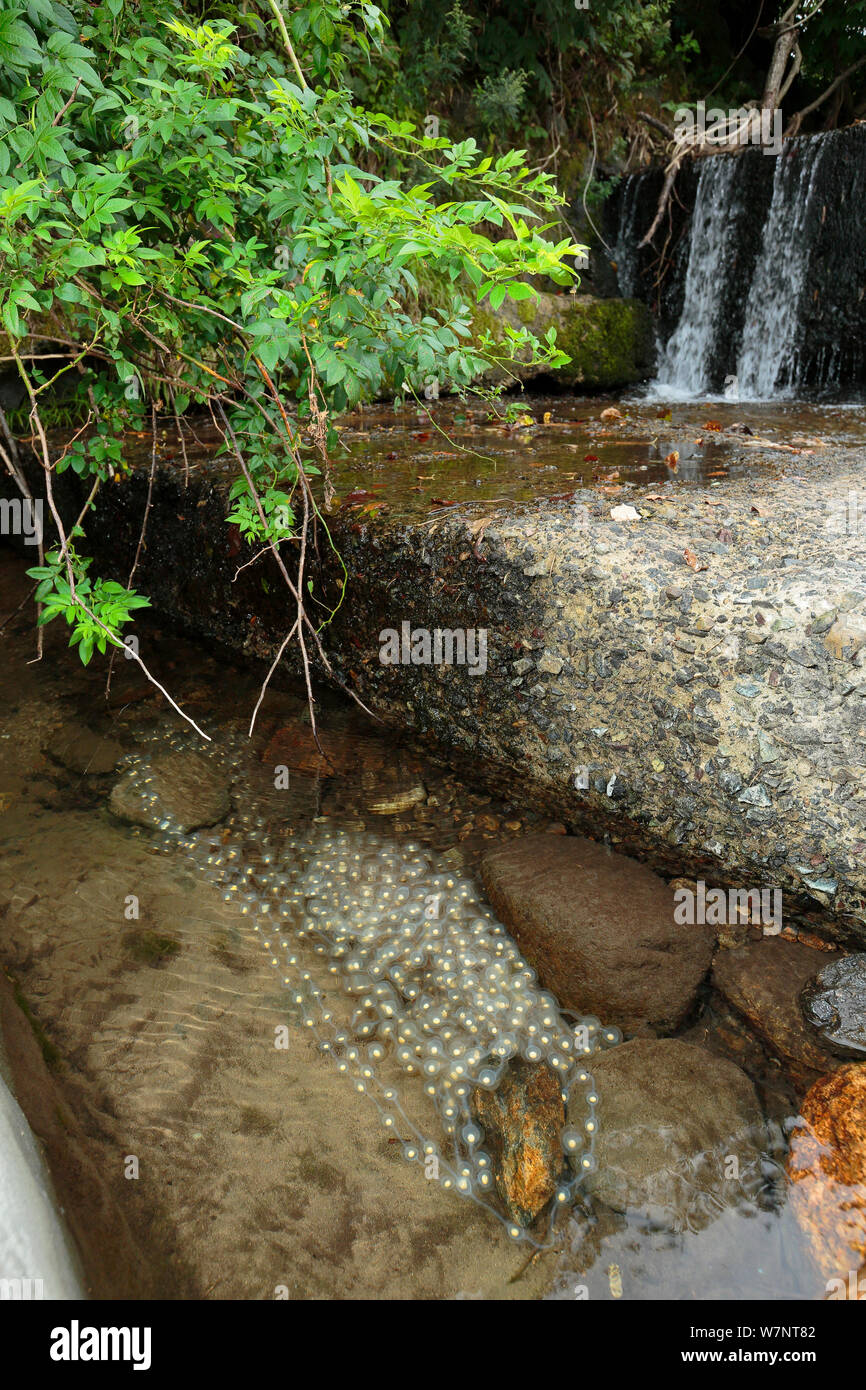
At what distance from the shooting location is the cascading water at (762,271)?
7.20m

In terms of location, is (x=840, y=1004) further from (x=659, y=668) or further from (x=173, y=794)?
(x=173, y=794)

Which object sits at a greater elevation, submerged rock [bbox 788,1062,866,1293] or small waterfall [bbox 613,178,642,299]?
small waterfall [bbox 613,178,642,299]

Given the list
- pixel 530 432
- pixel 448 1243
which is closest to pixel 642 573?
pixel 448 1243

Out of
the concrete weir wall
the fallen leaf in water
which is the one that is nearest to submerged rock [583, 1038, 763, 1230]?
the concrete weir wall

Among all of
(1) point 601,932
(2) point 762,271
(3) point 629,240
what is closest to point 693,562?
(1) point 601,932

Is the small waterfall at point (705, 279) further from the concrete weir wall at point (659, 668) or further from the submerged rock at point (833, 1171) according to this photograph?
the submerged rock at point (833, 1171)

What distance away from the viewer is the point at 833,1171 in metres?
1.83

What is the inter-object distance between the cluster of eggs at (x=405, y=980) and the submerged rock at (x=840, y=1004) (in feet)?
1.75

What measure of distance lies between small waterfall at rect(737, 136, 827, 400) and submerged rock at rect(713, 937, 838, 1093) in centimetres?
641

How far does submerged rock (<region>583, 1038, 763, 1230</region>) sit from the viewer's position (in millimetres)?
1876

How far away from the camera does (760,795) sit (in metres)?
2.29

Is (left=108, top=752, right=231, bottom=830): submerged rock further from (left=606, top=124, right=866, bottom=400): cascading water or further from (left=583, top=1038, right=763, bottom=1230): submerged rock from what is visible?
(left=606, top=124, right=866, bottom=400): cascading water

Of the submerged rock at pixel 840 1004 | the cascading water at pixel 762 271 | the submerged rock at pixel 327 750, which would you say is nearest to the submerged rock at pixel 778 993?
the submerged rock at pixel 840 1004

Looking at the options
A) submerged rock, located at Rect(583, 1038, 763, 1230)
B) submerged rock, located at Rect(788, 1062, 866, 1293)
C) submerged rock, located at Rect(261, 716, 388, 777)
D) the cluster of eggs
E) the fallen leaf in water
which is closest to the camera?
submerged rock, located at Rect(788, 1062, 866, 1293)
